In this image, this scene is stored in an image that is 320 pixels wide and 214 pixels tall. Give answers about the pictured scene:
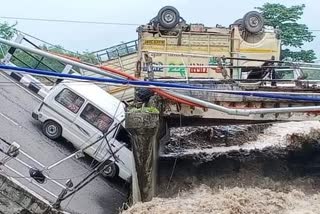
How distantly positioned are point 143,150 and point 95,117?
11.2ft

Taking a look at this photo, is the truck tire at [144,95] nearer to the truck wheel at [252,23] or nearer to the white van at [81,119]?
the white van at [81,119]

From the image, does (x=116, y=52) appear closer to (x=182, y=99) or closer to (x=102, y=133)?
(x=102, y=133)

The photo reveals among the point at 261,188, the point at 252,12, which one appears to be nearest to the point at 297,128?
the point at 252,12

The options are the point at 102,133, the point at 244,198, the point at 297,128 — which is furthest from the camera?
the point at 297,128

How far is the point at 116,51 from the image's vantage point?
2075 cm

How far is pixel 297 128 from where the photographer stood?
25078 mm

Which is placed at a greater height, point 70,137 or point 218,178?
point 70,137

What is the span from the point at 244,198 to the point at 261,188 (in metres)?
2.53

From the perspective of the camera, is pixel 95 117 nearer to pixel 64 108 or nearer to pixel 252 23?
pixel 64 108

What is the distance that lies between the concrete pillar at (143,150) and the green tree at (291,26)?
19059mm

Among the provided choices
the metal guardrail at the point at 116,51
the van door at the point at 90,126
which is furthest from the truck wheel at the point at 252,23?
the van door at the point at 90,126

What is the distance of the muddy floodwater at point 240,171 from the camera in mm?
13906

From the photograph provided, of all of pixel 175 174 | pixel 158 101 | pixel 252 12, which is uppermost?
pixel 252 12

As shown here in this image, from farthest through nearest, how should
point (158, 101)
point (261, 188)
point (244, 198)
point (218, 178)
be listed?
1. point (218, 178)
2. point (261, 188)
3. point (158, 101)
4. point (244, 198)
